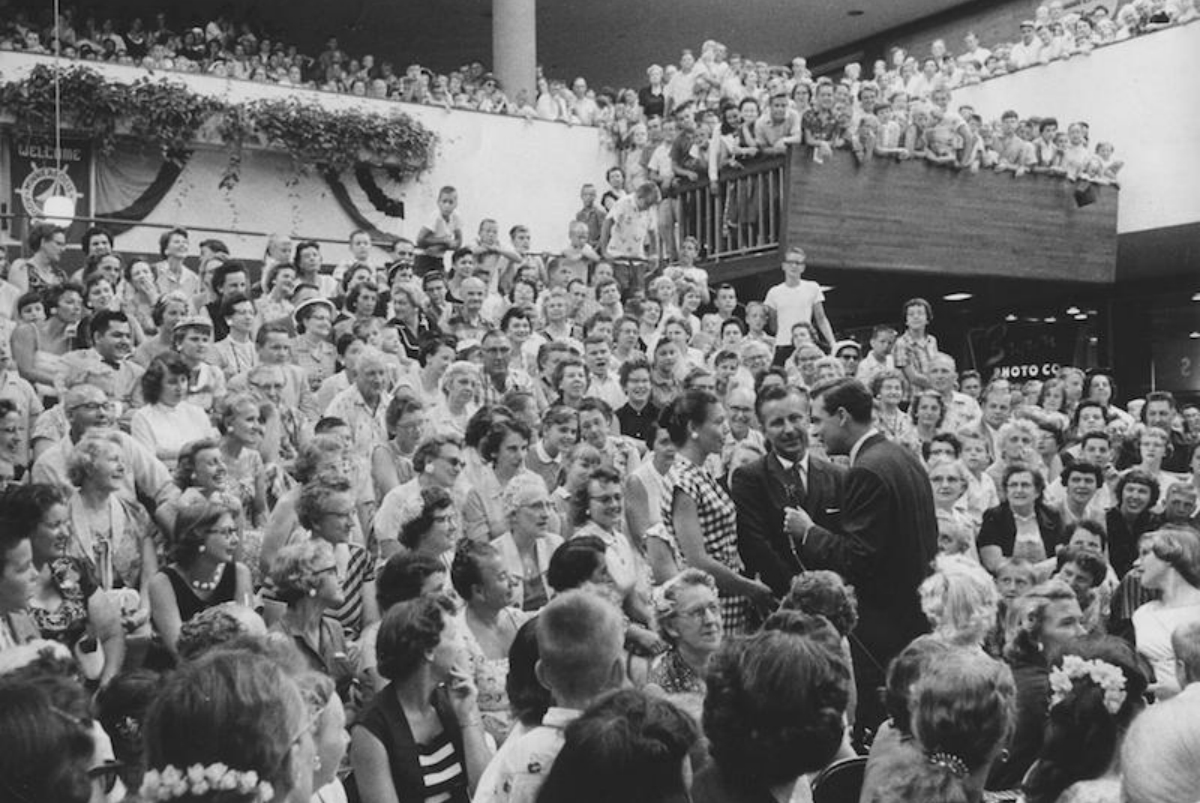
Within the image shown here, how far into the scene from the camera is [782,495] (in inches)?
193

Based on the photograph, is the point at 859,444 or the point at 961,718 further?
the point at 859,444

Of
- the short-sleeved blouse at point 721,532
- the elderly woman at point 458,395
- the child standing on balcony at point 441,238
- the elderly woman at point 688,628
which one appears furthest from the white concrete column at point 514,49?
the elderly woman at point 688,628

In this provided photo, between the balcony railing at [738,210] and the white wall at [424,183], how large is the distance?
224cm

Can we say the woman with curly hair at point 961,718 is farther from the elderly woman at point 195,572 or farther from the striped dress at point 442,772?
the elderly woman at point 195,572

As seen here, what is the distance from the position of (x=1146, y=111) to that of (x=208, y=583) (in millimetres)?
14248

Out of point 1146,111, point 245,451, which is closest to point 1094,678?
point 245,451

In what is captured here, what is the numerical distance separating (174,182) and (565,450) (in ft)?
31.5

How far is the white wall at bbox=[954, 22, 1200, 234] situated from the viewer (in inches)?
622

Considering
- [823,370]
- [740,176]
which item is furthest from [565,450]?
[740,176]

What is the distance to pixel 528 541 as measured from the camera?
5.37 metres

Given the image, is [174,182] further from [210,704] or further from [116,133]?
[210,704]

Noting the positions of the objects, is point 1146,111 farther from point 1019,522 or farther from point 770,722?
point 770,722

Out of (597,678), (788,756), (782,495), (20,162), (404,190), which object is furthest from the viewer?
(404,190)

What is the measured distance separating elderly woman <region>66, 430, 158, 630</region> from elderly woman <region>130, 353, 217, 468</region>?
3.23 feet
